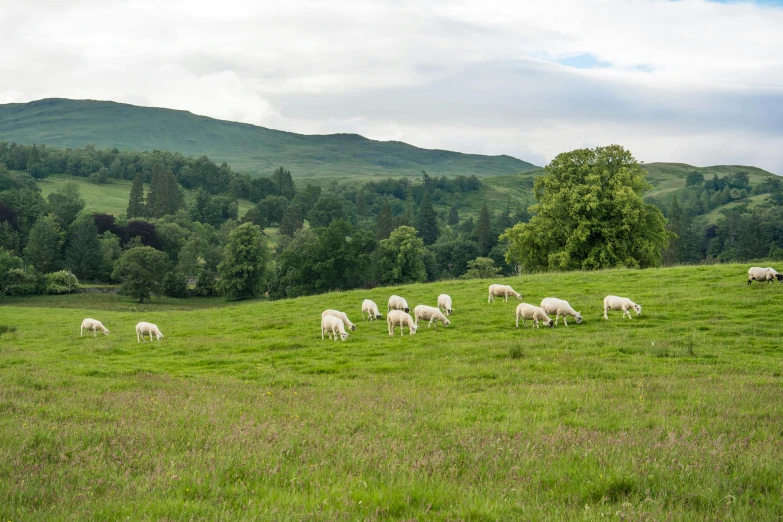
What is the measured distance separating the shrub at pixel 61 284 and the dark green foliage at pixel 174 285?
46.5 ft

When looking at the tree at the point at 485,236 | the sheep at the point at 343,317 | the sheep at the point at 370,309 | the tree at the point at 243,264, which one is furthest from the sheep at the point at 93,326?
the tree at the point at 485,236

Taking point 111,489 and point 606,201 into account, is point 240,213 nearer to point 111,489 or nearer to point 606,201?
point 606,201

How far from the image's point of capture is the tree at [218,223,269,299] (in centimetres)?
9825

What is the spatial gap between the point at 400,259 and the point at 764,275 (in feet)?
236

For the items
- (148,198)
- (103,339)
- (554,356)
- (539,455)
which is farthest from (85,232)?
(539,455)

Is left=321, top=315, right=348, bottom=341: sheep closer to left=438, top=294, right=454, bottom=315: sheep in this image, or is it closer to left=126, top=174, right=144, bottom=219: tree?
left=438, top=294, right=454, bottom=315: sheep

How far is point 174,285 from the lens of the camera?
348 ft

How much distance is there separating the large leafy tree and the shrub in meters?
77.7

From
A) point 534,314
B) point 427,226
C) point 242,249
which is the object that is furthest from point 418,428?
point 427,226

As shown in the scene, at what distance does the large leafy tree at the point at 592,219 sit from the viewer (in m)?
52.2

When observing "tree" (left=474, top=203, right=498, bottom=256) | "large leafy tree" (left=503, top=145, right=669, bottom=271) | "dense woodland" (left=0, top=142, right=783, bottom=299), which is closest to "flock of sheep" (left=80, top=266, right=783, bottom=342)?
"large leafy tree" (left=503, top=145, right=669, bottom=271)

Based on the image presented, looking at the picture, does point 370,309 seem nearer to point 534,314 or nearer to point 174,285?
point 534,314

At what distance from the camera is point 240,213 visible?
19762 centimetres

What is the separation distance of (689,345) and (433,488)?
1588cm
